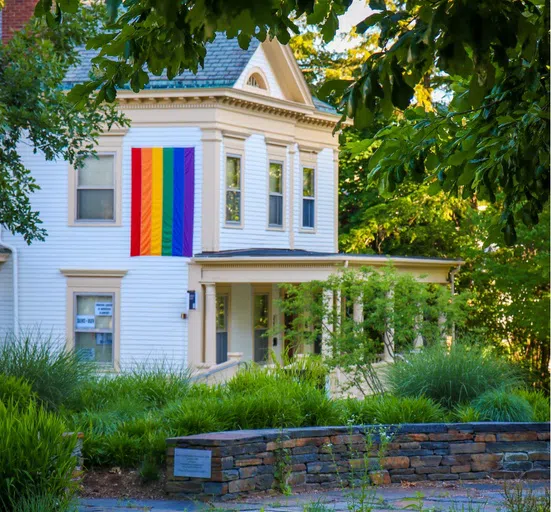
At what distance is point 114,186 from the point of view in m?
24.0

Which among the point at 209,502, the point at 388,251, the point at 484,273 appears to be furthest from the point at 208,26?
the point at 388,251

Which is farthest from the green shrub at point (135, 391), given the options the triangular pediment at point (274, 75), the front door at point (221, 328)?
the triangular pediment at point (274, 75)

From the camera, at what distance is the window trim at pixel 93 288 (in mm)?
23766

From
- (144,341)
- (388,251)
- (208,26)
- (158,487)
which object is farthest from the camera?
(388,251)

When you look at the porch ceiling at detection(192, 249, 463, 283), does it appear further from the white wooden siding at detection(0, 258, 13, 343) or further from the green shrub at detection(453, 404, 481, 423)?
the green shrub at detection(453, 404, 481, 423)

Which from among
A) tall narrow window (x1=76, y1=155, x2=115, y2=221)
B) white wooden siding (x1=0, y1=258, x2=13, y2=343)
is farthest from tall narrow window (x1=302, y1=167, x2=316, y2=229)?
white wooden siding (x1=0, y1=258, x2=13, y2=343)

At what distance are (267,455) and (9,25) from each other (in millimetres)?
17617

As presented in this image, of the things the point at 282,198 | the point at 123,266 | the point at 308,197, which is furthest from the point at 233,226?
the point at 308,197

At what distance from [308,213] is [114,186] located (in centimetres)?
549

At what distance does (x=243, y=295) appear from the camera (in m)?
25.3

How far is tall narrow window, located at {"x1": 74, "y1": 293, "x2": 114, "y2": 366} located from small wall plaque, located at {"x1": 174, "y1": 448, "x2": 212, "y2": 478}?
1435cm

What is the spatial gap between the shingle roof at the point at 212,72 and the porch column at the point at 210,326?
4658mm

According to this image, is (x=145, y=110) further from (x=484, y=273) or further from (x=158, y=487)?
(x=158, y=487)

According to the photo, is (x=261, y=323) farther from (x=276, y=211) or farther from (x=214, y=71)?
(x=214, y=71)
